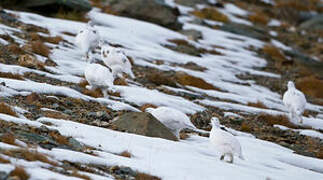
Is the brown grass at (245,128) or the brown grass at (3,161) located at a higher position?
the brown grass at (3,161)

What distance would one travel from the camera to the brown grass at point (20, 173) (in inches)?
215

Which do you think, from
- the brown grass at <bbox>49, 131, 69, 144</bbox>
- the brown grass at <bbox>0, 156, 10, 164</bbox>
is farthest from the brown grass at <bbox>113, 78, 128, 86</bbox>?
the brown grass at <bbox>0, 156, 10, 164</bbox>

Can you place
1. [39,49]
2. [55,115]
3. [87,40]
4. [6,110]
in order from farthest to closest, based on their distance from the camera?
[87,40]
[39,49]
[55,115]
[6,110]

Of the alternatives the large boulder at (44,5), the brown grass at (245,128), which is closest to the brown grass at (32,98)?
the brown grass at (245,128)

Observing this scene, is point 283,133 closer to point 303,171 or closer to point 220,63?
point 303,171

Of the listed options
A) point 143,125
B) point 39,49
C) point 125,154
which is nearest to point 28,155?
point 125,154

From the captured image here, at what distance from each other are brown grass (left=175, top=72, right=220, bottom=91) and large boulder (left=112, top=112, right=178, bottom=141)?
6.50 metres

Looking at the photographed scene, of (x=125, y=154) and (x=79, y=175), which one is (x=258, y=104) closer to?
(x=125, y=154)

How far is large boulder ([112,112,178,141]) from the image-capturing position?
877cm

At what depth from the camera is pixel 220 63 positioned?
20016 millimetres

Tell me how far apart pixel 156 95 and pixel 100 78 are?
1.90m

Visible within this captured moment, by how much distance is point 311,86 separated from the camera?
19234 mm

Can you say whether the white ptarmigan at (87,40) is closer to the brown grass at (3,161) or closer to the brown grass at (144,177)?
the brown grass at (144,177)

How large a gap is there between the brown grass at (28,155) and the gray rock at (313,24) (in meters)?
27.7
